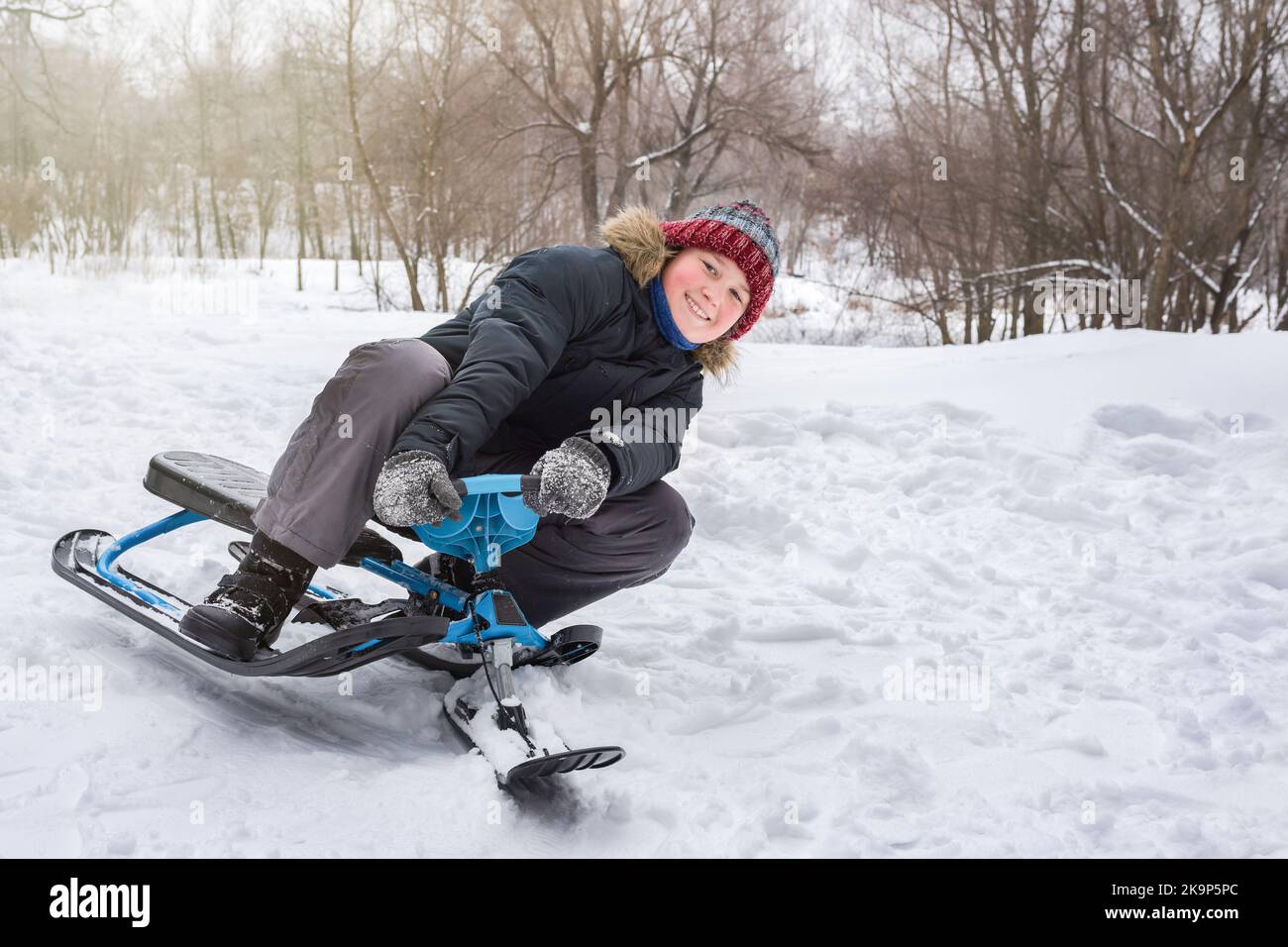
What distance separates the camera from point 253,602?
1915mm

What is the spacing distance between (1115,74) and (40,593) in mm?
9544

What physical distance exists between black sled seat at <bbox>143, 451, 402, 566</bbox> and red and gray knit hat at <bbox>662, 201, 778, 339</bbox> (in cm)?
107

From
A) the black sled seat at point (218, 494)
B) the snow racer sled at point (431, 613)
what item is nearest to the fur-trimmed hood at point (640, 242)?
the snow racer sled at point (431, 613)

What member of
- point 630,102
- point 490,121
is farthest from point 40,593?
point 630,102

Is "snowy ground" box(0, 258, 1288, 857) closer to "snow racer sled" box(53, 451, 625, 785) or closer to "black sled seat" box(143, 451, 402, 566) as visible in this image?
"snow racer sled" box(53, 451, 625, 785)

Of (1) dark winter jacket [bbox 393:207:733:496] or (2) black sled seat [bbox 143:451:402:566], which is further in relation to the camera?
(2) black sled seat [bbox 143:451:402:566]

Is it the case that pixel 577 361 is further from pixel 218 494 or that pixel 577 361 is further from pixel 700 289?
pixel 218 494

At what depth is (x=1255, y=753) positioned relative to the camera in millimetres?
1981

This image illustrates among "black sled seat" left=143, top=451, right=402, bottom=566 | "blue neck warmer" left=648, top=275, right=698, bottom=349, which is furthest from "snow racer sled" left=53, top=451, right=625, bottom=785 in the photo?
"blue neck warmer" left=648, top=275, right=698, bottom=349

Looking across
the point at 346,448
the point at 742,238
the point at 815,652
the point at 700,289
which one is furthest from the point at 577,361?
the point at 815,652

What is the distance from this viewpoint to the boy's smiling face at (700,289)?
2359mm

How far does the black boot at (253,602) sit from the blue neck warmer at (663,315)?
1020 millimetres

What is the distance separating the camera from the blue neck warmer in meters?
2.38

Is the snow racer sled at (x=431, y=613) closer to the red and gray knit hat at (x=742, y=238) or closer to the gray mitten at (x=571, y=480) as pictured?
the gray mitten at (x=571, y=480)
